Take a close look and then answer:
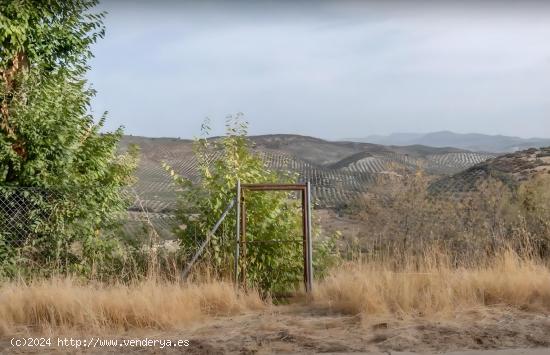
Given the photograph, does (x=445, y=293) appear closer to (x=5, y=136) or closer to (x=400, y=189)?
(x=400, y=189)

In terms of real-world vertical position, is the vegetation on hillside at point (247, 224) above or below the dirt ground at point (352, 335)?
above

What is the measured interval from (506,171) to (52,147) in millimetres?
17128

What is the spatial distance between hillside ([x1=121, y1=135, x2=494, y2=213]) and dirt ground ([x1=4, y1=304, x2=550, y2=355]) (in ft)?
11.6

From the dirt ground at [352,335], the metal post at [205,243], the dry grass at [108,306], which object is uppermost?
the metal post at [205,243]

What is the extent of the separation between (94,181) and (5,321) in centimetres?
390

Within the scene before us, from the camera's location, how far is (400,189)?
1347 centimetres

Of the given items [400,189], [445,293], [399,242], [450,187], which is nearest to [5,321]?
[445,293]

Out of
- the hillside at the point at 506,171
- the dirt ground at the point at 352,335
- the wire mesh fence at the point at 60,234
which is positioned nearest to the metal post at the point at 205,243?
the wire mesh fence at the point at 60,234

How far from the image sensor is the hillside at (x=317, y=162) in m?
12.9

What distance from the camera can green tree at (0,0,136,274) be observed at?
939cm

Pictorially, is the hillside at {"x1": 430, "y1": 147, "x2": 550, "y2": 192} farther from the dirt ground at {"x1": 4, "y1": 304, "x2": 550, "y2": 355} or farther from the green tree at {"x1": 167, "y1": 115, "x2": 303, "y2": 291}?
the dirt ground at {"x1": 4, "y1": 304, "x2": 550, "y2": 355}

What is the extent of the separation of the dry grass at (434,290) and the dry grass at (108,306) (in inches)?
48.9

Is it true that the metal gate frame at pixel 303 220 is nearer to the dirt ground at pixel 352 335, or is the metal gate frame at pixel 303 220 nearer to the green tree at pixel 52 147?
the dirt ground at pixel 352 335

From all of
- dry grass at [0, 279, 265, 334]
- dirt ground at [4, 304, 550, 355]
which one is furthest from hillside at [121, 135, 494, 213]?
dirt ground at [4, 304, 550, 355]
